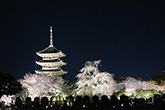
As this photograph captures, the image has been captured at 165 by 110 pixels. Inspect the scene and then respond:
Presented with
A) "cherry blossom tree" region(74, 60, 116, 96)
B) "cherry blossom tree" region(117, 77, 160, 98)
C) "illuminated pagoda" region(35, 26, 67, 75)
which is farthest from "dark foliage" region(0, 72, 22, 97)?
"illuminated pagoda" region(35, 26, 67, 75)

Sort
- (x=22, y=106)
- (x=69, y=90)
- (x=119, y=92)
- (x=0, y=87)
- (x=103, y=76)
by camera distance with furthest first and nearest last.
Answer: (x=69, y=90) → (x=119, y=92) → (x=103, y=76) → (x=22, y=106) → (x=0, y=87)

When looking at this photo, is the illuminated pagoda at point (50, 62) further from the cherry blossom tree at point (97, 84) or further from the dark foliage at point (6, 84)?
the dark foliage at point (6, 84)

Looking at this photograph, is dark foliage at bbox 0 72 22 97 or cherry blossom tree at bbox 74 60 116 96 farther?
cherry blossom tree at bbox 74 60 116 96

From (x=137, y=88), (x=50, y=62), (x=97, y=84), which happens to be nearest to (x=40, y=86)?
(x=97, y=84)

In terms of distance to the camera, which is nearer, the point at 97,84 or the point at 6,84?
the point at 6,84

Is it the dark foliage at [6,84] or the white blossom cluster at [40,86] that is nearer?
the dark foliage at [6,84]

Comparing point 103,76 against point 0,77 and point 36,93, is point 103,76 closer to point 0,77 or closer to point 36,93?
point 36,93

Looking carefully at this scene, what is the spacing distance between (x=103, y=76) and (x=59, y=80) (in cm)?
783

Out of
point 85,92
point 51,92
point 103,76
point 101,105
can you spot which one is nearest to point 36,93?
point 51,92

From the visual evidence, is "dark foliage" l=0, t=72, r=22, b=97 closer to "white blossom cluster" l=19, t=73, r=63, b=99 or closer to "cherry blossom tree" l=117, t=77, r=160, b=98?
"white blossom cluster" l=19, t=73, r=63, b=99

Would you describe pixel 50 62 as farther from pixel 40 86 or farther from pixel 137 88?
pixel 137 88

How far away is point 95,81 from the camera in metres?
29.7

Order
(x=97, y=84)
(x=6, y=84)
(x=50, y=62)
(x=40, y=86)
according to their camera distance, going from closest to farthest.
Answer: (x=6, y=84) → (x=97, y=84) → (x=40, y=86) → (x=50, y=62)

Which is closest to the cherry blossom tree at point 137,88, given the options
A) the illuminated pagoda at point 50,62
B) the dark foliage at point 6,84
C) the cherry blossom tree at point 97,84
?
the cherry blossom tree at point 97,84
